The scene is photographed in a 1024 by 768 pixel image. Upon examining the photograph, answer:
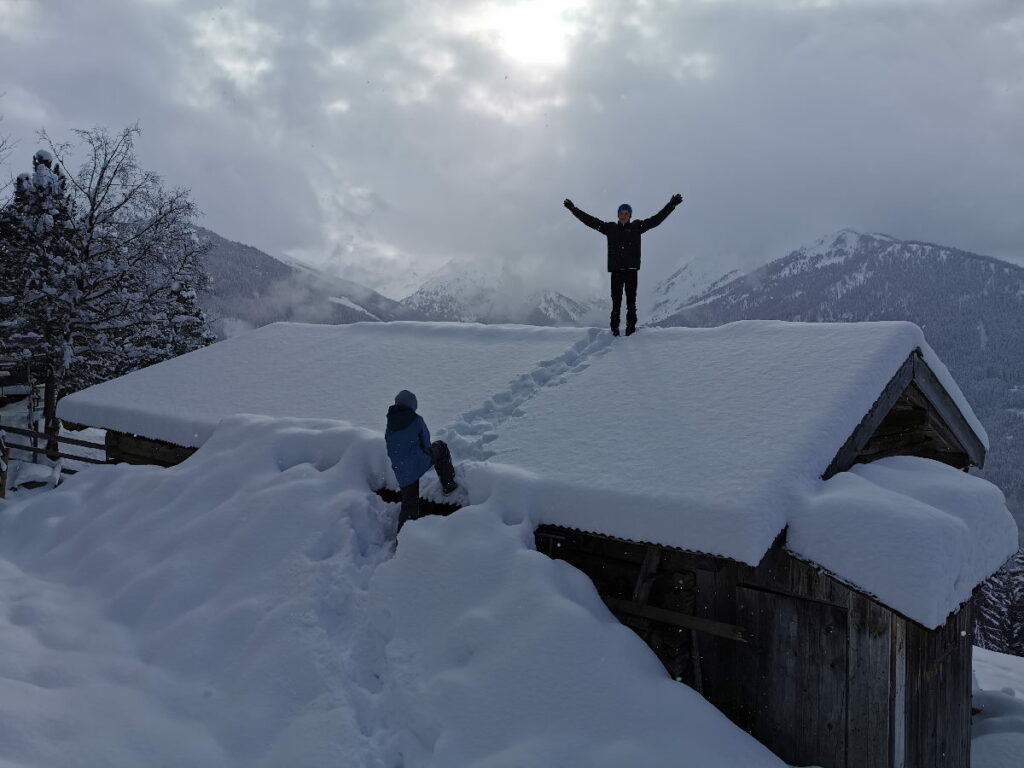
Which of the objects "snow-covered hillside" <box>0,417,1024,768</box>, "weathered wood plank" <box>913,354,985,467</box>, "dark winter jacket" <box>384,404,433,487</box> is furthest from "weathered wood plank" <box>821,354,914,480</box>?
"dark winter jacket" <box>384,404,433,487</box>

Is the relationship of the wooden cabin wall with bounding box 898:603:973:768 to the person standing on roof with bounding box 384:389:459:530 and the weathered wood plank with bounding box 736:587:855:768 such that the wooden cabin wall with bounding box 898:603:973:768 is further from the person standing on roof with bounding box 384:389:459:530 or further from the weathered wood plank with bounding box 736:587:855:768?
the person standing on roof with bounding box 384:389:459:530

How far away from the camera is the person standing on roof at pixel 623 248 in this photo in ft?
31.0

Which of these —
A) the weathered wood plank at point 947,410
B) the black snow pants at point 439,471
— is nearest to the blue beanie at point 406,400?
the black snow pants at point 439,471

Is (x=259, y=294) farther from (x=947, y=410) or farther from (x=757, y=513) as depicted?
(x=757, y=513)

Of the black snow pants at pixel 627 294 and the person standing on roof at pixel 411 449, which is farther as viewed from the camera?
the black snow pants at pixel 627 294

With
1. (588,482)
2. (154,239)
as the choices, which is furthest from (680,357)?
(154,239)

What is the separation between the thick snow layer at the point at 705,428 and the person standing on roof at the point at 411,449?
0.54m

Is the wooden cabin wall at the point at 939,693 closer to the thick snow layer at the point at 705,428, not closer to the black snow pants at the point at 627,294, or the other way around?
the thick snow layer at the point at 705,428

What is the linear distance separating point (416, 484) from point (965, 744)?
6.59 metres

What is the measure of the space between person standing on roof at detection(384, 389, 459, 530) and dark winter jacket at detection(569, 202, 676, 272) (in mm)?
4577

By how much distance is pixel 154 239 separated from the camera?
73.7ft

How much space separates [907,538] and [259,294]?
427ft

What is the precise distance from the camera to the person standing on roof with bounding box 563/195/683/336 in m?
9.46

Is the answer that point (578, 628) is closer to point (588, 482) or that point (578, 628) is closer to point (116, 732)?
point (588, 482)
